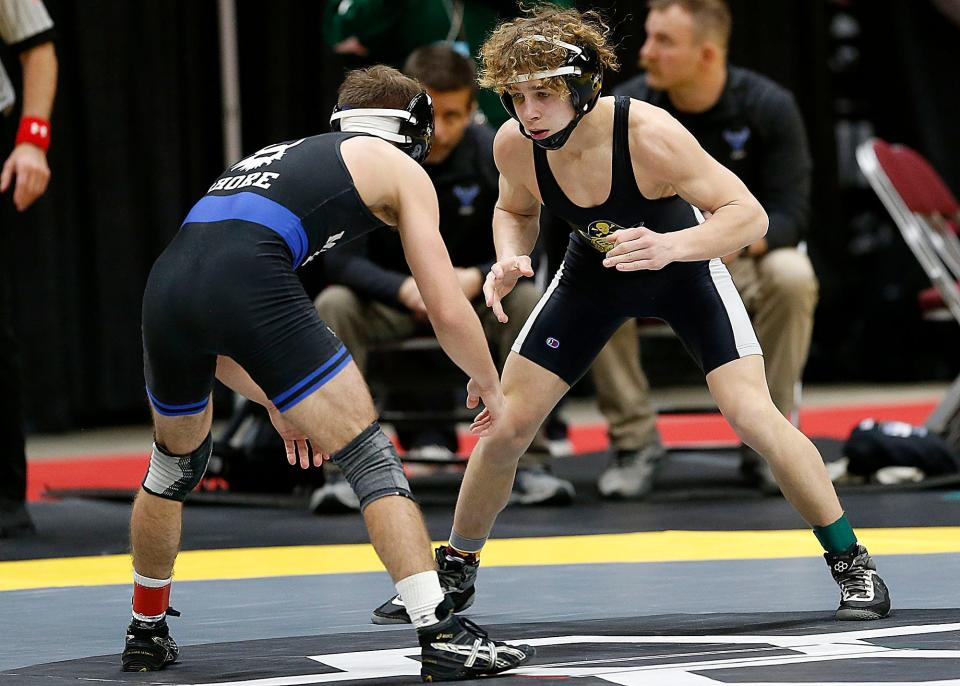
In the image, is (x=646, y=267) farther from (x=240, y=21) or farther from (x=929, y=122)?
(x=929, y=122)

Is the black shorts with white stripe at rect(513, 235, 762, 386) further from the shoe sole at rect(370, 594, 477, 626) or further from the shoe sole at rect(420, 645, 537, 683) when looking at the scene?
the shoe sole at rect(420, 645, 537, 683)

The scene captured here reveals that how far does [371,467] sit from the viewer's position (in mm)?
2779

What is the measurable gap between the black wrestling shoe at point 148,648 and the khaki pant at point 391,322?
2.19 metres

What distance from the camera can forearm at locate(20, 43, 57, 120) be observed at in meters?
4.50

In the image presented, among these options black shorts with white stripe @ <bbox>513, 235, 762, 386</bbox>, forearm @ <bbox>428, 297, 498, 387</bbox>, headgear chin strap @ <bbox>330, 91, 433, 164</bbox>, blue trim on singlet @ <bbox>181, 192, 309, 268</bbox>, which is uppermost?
headgear chin strap @ <bbox>330, 91, 433, 164</bbox>

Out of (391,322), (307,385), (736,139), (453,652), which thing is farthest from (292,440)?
(736,139)

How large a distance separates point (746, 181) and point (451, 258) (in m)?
1.07

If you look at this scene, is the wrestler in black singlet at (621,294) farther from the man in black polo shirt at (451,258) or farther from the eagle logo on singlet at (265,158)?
the man in black polo shirt at (451,258)

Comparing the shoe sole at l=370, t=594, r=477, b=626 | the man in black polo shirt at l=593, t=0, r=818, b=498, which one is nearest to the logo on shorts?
the man in black polo shirt at l=593, t=0, r=818, b=498

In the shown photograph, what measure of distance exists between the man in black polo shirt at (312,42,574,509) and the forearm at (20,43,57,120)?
1089 millimetres

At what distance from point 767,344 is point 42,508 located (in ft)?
7.96

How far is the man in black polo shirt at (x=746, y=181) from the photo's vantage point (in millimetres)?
5223

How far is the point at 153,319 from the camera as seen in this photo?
2.84 m

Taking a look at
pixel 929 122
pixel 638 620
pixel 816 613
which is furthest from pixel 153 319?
pixel 929 122
